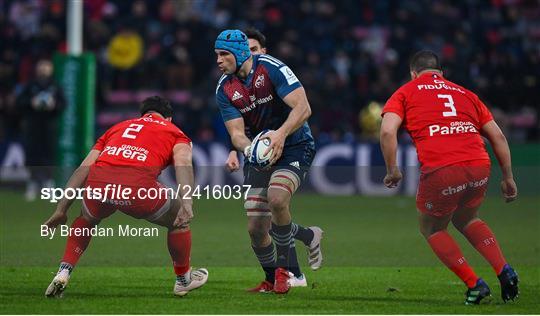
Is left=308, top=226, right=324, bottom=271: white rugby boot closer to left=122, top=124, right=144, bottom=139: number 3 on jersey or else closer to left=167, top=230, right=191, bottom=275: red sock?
left=167, top=230, right=191, bottom=275: red sock

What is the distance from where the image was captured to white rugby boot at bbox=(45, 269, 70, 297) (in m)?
9.45

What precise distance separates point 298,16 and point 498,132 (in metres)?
17.4

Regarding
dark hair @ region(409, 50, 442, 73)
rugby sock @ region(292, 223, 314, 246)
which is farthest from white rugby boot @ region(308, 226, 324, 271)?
dark hair @ region(409, 50, 442, 73)

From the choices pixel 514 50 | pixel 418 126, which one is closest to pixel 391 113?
pixel 418 126

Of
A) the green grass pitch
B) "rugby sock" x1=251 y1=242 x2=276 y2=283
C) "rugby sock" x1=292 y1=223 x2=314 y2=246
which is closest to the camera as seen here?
the green grass pitch

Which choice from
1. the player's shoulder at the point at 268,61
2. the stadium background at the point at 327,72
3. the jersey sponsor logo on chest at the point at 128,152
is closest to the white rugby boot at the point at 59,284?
the jersey sponsor logo on chest at the point at 128,152

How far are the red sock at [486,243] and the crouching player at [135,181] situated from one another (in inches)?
89.1

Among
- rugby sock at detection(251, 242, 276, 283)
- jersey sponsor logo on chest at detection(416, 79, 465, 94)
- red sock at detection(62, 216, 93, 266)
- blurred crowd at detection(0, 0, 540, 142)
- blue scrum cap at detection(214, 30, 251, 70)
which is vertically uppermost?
blurred crowd at detection(0, 0, 540, 142)

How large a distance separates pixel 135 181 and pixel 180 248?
678 millimetres

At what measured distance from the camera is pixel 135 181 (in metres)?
9.62

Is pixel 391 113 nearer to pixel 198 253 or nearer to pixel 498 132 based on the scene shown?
pixel 498 132

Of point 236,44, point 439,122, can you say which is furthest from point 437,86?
point 236,44

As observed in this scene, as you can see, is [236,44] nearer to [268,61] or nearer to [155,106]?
[268,61]

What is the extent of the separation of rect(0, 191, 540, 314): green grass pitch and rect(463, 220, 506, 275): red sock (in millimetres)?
328
